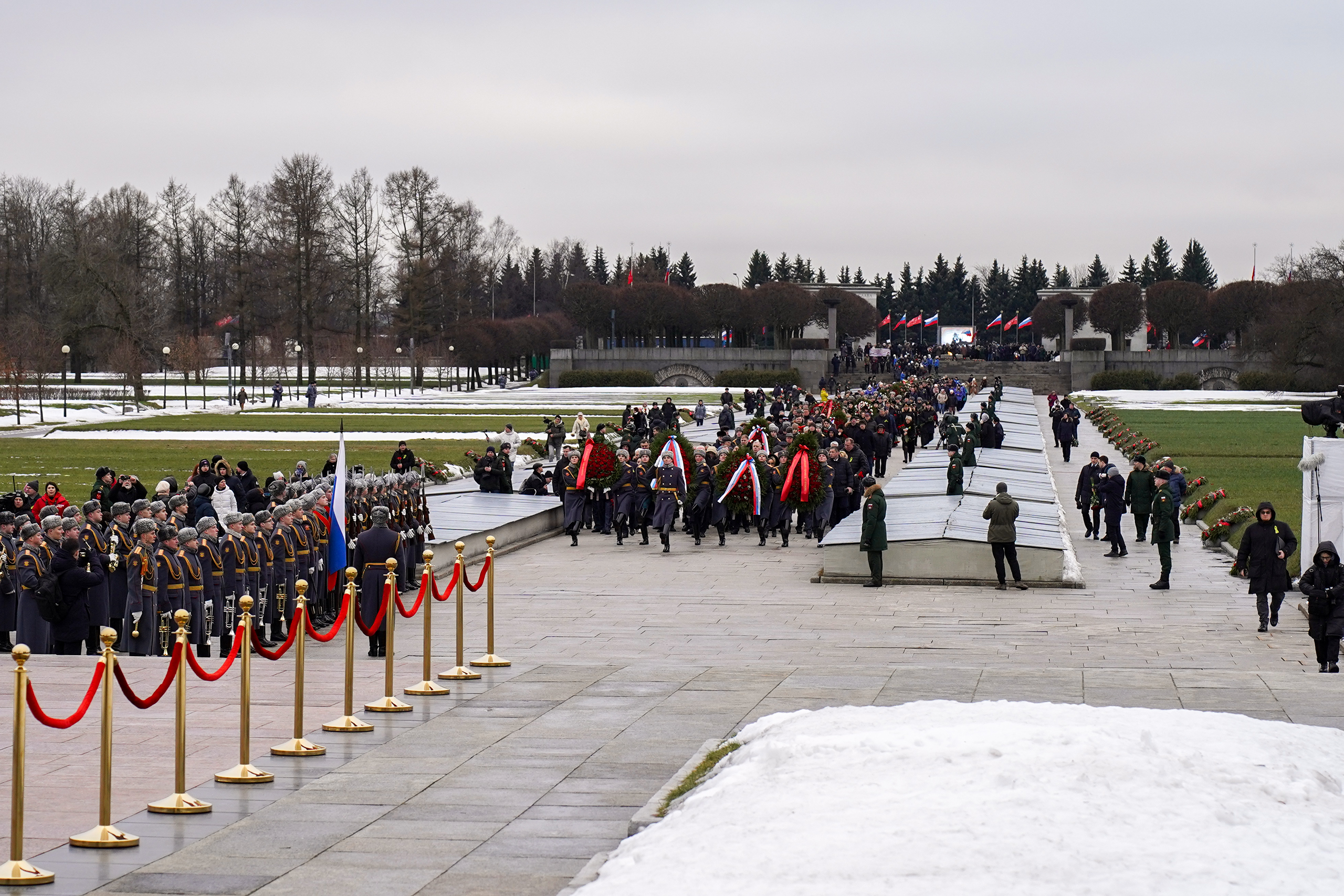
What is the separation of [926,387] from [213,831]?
4686cm

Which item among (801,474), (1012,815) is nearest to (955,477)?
(801,474)

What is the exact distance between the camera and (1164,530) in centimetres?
1970

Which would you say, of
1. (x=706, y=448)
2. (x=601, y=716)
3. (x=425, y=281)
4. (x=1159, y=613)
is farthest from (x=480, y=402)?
(x=601, y=716)

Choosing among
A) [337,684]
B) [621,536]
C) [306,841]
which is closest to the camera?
[306,841]

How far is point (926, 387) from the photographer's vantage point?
175 feet

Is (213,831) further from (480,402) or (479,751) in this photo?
(480,402)

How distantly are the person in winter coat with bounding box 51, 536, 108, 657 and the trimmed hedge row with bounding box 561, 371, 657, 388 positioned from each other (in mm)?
77277

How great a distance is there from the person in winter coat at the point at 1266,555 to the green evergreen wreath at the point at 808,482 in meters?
9.28

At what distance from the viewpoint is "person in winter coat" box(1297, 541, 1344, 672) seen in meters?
12.9

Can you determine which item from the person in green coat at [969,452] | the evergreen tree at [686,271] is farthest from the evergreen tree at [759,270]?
the person in green coat at [969,452]

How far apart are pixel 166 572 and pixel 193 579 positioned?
0.95ft

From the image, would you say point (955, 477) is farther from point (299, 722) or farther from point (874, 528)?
point (299, 722)

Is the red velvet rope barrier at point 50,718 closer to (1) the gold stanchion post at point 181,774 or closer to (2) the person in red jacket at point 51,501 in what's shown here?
(1) the gold stanchion post at point 181,774

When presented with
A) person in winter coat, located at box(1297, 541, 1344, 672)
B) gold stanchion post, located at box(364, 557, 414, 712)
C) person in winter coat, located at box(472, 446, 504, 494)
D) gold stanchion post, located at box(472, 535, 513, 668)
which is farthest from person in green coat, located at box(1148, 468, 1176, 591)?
person in winter coat, located at box(472, 446, 504, 494)
